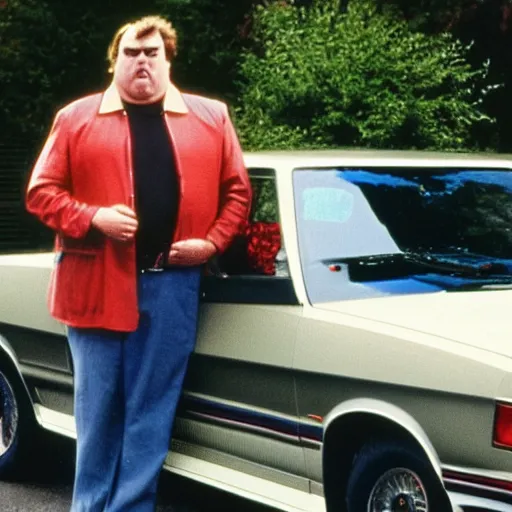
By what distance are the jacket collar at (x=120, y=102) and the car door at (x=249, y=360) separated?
0.48 m

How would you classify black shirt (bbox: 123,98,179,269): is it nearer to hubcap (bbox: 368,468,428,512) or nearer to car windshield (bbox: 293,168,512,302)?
car windshield (bbox: 293,168,512,302)

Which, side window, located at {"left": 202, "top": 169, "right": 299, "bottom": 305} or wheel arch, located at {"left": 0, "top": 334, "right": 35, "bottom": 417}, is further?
wheel arch, located at {"left": 0, "top": 334, "right": 35, "bottom": 417}

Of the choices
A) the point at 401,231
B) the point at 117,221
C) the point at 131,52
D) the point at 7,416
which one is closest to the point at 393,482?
the point at 401,231

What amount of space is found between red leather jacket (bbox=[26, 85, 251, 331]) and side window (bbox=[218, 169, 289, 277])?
16 cm

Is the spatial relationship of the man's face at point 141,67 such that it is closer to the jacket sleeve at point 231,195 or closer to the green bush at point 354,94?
the jacket sleeve at point 231,195

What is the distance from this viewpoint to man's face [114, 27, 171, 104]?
16.5ft

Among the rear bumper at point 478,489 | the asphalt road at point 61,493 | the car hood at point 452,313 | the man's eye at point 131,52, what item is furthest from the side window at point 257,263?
the asphalt road at point 61,493

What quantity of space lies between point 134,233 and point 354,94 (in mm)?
6591

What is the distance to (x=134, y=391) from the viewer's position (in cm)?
520

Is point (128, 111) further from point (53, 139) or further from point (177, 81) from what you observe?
point (177, 81)

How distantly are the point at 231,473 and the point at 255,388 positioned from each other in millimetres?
415

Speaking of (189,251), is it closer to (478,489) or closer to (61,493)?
(478,489)

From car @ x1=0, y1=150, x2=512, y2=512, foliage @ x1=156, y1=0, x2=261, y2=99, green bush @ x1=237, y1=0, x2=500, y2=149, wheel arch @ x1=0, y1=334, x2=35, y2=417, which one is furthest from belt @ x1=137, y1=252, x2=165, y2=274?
foliage @ x1=156, y1=0, x2=261, y2=99

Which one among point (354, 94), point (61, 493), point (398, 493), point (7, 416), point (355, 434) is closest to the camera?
point (398, 493)
